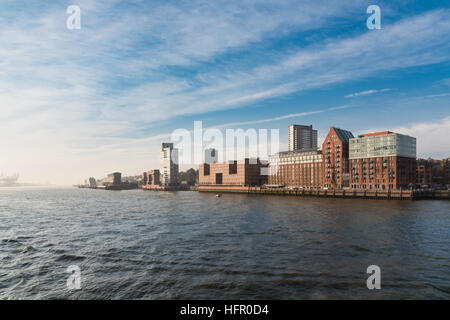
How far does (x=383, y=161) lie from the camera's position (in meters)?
137

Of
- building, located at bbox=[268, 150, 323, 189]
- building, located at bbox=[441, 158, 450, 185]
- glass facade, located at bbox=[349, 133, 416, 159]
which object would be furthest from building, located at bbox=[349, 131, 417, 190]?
building, located at bbox=[441, 158, 450, 185]

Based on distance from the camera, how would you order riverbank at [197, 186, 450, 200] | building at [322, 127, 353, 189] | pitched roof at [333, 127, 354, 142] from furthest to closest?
pitched roof at [333, 127, 354, 142]
building at [322, 127, 353, 189]
riverbank at [197, 186, 450, 200]

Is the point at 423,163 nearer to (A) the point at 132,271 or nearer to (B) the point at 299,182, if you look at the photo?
(B) the point at 299,182

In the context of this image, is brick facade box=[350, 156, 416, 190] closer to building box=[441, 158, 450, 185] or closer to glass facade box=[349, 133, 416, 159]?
glass facade box=[349, 133, 416, 159]

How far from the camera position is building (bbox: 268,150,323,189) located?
170312mm

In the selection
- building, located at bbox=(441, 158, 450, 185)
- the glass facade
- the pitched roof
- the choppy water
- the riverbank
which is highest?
the pitched roof

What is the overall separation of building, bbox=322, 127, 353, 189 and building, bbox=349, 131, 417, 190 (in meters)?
4.50

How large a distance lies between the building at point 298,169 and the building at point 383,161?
2321 cm

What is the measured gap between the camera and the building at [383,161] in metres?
133

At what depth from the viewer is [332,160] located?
520 ft

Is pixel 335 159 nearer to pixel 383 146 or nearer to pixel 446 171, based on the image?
pixel 383 146

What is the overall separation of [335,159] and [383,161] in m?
25.6

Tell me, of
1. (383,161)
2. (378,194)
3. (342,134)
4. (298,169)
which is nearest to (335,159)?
(342,134)
